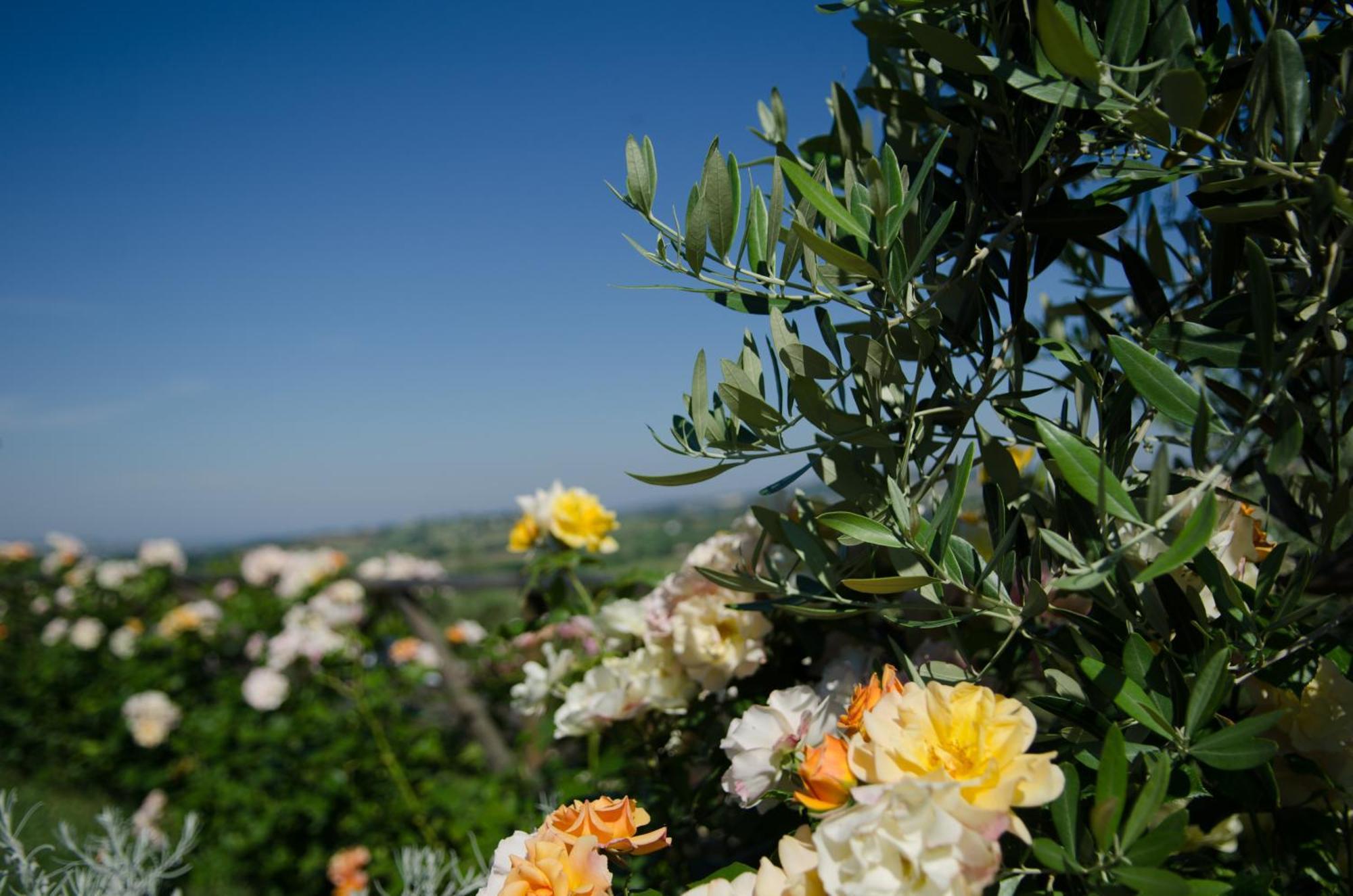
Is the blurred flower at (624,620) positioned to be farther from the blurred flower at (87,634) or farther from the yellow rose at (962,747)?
the blurred flower at (87,634)

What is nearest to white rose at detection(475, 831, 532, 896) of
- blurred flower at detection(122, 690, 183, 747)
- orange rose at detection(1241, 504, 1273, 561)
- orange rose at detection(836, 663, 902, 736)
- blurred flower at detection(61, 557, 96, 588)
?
orange rose at detection(836, 663, 902, 736)

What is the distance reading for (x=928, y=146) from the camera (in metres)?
0.90

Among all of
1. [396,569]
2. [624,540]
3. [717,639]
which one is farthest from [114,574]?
[717,639]

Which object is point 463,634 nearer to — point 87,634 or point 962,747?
point 87,634

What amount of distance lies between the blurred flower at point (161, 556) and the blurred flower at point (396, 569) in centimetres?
240

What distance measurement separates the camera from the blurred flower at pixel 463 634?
12.8 ft

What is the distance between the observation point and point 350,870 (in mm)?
2752

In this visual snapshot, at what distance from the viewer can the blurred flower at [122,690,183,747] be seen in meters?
4.12

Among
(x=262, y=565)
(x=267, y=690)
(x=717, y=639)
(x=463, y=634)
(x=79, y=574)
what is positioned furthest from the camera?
(x=79, y=574)

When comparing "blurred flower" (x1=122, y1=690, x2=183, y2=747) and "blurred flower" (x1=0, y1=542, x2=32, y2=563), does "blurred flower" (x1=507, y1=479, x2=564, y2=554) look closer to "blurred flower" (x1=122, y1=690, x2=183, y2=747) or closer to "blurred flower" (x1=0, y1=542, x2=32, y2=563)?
"blurred flower" (x1=122, y1=690, x2=183, y2=747)

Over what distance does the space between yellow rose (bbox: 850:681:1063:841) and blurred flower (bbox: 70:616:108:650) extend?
6.14 meters

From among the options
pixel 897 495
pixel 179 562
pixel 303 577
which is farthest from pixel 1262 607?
pixel 179 562

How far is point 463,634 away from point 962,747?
12.1 ft

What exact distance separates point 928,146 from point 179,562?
6.27 meters
